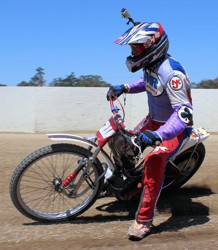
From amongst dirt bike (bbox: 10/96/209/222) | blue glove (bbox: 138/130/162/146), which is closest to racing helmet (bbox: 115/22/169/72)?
dirt bike (bbox: 10/96/209/222)

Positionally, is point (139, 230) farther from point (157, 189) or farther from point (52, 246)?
point (52, 246)

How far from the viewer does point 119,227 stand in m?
4.14

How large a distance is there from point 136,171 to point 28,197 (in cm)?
126

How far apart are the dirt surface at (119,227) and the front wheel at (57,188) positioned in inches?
5.0

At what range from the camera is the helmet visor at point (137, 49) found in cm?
410

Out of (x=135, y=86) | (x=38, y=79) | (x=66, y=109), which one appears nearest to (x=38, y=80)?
(x=38, y=79)

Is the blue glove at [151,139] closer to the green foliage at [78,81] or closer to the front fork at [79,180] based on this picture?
the front fork at [79,180]

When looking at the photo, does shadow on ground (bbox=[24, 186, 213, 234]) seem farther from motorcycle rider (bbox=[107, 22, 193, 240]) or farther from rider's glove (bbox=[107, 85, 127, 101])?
rider's glove (bbox=[107, 85, 127, 101])

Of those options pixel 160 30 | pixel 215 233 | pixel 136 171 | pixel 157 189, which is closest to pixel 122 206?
pixel 136 171

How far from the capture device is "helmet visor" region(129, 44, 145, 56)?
4096 mm

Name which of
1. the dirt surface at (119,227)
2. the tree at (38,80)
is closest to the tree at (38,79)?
the tree at (38,80)

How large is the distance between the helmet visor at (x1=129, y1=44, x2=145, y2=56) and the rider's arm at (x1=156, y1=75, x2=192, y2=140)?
16.1 inches

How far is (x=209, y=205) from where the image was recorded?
4816 mm

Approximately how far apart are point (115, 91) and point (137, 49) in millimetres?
983
